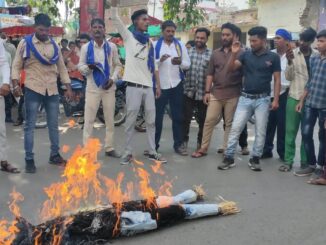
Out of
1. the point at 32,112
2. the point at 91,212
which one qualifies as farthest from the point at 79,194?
the point at 32,112

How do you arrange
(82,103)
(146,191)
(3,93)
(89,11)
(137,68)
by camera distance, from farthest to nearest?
(89,11), (82,103), (137,68), (3,93), (146,191)

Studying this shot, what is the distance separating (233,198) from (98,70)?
2766 millimetres

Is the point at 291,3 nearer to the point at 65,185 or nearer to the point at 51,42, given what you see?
the point at 51,42

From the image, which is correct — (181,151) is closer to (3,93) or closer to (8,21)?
(3,93)

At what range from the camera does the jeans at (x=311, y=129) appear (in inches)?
215

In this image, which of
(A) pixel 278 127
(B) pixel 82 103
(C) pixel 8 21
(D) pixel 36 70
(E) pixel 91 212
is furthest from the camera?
(C) pixel 8 21

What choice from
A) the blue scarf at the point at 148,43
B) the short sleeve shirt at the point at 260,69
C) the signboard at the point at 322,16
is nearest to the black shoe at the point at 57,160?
the blue scarf at the point at 148,43

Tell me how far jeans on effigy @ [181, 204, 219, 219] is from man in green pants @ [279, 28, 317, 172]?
2.12 meters

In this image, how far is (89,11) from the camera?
11000 mm

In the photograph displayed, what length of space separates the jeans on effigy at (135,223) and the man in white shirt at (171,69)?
2.99 m

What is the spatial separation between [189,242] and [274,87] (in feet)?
10.0

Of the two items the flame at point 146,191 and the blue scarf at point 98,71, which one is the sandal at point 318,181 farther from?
the blue scarf at point 98,71

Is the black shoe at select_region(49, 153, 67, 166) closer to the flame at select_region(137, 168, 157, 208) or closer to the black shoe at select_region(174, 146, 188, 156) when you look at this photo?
the flame at select_region(137, 168, 157, 208)

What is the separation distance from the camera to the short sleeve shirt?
573 cm
